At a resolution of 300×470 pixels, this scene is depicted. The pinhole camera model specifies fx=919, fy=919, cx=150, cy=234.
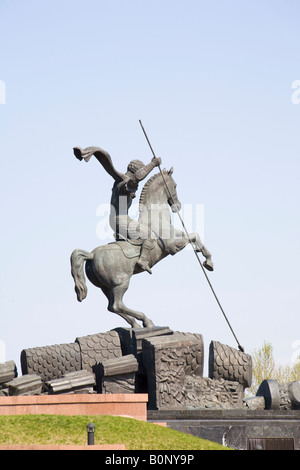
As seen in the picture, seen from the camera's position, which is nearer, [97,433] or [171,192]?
[97,433]

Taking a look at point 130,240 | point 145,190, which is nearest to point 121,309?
point 130,240

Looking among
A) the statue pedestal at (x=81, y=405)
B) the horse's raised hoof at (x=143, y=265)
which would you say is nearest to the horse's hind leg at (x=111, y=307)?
the horse's raised hoof at (x=143, y=265)

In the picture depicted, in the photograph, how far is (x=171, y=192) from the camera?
18.9 meters

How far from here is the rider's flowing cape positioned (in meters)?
18.0

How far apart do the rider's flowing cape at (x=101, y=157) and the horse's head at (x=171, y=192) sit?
1.00m

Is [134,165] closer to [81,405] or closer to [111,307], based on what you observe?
[111,307]

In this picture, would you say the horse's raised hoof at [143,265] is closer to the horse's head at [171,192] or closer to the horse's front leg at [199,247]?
the horse's front leg at [199,247]

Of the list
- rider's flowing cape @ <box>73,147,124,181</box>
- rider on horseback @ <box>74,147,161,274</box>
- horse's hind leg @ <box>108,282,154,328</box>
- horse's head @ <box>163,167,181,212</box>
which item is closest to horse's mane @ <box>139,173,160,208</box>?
rider on horseback @ <box>74,147,161,274</box>

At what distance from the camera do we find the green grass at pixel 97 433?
42.1 feet

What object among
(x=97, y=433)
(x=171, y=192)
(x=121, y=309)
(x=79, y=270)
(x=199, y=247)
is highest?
(x=171, y=192)

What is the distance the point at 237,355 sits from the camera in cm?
1744

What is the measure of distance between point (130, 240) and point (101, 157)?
1.75 metres
